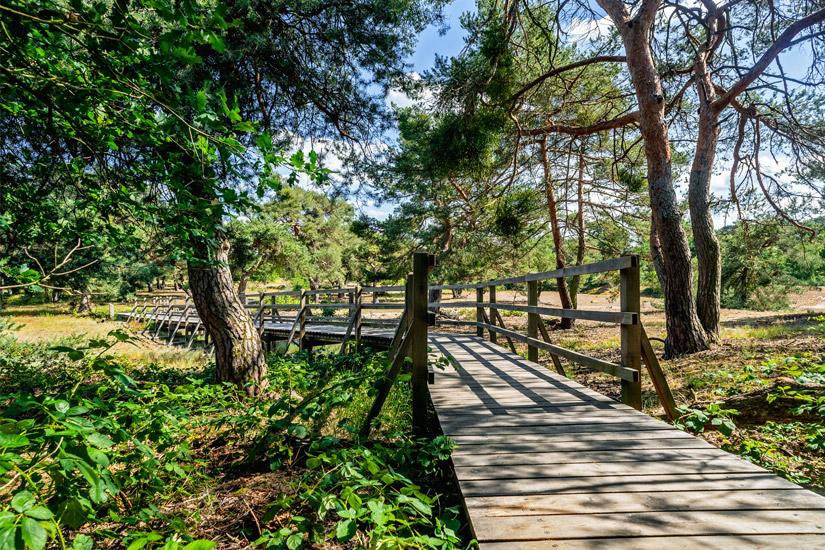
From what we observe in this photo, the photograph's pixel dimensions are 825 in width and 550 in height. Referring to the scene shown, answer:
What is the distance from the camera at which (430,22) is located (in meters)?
5.75

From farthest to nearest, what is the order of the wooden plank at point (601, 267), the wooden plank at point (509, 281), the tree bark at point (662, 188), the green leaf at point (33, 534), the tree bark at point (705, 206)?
the tree bark at point (705, 206)
the tree bark at point (662, 188)
the wooden plank at point (509, 281)
the wooden plank at point (601, 267)
the green leaf at point (33, 534)

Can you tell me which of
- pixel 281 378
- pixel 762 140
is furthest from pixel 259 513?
pixel 762 140

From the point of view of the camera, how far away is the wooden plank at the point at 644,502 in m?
1.72

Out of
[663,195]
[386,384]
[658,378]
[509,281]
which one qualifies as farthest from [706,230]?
[386,384]

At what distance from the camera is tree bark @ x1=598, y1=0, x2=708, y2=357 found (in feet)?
19.6

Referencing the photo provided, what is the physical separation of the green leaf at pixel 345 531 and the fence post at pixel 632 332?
2739mm

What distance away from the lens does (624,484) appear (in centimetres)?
195

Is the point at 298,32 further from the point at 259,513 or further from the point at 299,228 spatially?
the point at 299,228

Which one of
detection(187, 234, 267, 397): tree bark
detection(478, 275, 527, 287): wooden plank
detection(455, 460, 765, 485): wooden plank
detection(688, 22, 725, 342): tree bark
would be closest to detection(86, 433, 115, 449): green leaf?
detection(455, 460, 765, 485): wooden plank

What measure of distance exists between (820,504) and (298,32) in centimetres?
650

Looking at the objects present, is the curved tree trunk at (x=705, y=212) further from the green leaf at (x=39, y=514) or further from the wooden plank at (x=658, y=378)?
the green leaf at (x=39, y=514)

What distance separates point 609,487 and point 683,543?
0.43 m

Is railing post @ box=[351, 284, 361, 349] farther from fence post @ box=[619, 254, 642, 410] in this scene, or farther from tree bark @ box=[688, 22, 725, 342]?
tree bark @ box=[688, 22, 725, 342]

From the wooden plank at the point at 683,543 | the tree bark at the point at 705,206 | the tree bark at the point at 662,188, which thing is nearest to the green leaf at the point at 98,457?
the wooden plank at the point at 683,543
